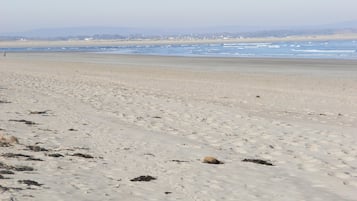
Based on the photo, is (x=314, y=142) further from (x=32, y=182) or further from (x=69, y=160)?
(x=32, y=182)

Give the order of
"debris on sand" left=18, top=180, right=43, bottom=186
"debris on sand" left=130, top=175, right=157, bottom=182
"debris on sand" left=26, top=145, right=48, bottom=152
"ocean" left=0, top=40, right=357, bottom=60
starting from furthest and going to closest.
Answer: "ocean" left=0, top=40, right=357, bottom=60 → "debris on sand" left=26, top=145, right=48, bottom=152 → "debris on sand" left=130, top=175, right=157, bottom=182 → "debris on sand" left=18, top=180, right=43, bottom=186

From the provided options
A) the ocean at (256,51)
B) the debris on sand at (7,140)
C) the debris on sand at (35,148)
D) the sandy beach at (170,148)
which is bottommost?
the ocean at (256,51)

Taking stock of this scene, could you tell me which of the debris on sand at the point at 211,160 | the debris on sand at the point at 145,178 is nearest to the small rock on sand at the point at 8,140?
the debris on sand at the point at 145,178

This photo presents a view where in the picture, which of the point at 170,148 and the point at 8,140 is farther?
the point at 170,148

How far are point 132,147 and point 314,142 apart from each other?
290 centimetres

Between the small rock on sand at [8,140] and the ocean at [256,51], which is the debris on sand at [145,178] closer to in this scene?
the small rock on sand at [8,140]

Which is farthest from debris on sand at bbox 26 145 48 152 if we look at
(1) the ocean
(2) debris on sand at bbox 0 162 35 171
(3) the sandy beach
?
(1) the ocean

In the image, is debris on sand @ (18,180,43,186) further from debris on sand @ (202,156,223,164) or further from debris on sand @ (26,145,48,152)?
debris on sand @ (202,156,223,164)

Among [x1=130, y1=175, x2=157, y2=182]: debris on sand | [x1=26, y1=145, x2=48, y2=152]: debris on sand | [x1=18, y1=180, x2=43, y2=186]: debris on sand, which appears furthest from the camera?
[x1=26, y1=145, x2=48, y2=152]: debris on sand

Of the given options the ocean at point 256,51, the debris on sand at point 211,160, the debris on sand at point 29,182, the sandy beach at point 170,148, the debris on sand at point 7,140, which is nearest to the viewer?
the debris on sand at point 29,182

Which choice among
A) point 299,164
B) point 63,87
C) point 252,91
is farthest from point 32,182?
point 252,91

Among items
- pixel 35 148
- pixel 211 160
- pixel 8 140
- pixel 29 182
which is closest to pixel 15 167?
pixel 29 182

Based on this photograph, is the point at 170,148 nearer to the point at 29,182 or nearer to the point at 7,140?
the point at 7,140

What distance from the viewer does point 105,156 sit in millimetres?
7094
